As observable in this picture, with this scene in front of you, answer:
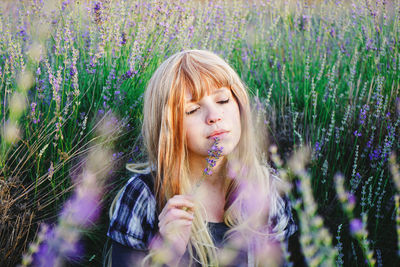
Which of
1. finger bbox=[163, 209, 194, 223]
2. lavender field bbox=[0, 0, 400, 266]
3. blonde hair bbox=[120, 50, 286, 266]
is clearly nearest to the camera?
finger bbox=[163, 209, 194, 223]

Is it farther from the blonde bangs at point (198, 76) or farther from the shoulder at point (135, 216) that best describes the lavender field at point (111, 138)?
the blonde bangs at point (198, 76)

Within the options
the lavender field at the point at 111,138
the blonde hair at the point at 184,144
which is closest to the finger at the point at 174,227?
the blonde hair at the point at 184,144

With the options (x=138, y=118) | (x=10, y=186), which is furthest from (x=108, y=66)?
(x=10, y=186)

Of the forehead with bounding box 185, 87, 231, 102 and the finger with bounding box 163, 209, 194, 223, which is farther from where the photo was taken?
the forehead with bounding box 185, 87, 231, 102

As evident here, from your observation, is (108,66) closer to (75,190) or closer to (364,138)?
(75,190)

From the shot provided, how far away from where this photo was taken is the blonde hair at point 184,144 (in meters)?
1.62

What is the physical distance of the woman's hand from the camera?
1.40m

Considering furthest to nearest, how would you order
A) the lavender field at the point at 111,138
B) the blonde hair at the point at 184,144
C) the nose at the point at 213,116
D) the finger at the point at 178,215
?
the lavender field at the point at 111,138 < the blonde hair at the point at 184,144 < the nose at the point at 213,116 < the finger at the point at 178,215

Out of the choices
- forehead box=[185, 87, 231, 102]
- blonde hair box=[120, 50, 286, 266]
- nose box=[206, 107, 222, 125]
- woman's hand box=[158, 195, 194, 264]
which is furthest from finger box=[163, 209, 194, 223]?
forehead box=[185, 87, 231, 102]

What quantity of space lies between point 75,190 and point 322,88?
165 centimetres

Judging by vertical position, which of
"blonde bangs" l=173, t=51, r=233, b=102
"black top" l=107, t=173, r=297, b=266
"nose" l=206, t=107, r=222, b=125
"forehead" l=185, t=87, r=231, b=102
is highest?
"blonde bangs" l=173, t=51, r=233, b=102

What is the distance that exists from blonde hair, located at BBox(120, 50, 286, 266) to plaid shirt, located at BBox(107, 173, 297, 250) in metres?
0.05

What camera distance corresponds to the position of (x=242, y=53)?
127 inches

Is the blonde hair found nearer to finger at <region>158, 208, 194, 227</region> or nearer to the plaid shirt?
the plaid shirt
